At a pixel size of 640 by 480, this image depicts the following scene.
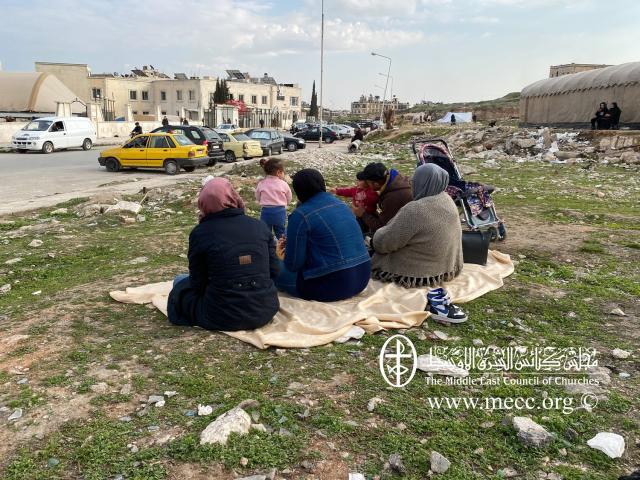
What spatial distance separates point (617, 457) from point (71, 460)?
9.19 feet

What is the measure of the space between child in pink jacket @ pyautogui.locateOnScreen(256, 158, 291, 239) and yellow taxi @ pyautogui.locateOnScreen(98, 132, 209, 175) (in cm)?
1166

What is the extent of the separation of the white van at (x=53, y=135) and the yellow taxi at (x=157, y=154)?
935cm

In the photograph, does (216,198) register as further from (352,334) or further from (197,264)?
(352,334)

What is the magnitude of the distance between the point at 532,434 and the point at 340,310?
2000mm

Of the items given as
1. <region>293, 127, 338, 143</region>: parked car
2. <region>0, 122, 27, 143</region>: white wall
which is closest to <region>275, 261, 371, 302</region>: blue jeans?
<region>0, 122, 27, 143</region>: white wall

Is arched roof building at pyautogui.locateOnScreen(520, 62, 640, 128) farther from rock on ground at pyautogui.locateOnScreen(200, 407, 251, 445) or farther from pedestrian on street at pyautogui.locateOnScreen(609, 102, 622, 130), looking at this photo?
rock on ground at pyautogui.locateOnScreen(200, 407, 251, 445)

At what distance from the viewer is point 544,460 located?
101 inches

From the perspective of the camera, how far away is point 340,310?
438cm

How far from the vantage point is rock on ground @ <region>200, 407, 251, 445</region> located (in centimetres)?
267

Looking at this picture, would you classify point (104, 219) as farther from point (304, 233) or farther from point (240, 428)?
point (240, 428)

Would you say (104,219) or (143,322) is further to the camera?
(104,219)

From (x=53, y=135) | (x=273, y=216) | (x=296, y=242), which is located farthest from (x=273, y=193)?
(x=53, y=135)

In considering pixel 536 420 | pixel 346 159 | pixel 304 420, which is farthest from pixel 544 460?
pixel 346 159

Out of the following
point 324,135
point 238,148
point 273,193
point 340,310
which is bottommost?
point 340,310
